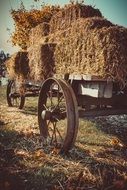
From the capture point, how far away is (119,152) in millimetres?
4438

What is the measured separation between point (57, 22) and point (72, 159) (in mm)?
3592

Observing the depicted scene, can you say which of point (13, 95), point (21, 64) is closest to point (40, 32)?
point (21, 64)

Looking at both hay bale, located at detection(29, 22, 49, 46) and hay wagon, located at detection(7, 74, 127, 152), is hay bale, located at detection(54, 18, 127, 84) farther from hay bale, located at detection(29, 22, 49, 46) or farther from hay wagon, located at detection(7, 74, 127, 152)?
hay bale, located at detection(29, 22, 49, 46)

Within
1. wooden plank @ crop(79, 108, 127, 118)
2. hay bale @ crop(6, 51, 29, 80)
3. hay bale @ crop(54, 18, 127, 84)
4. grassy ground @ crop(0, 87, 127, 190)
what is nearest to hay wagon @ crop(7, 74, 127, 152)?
wooden plank @ crop(79, 108, 127, 118)

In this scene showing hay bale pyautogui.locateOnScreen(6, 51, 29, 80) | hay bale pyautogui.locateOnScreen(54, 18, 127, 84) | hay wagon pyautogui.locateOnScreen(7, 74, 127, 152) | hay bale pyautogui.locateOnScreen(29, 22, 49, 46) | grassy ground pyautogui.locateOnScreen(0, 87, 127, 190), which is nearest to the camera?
grassy ground pyautogui.locateOnScreen(0, 87, 127, 190)

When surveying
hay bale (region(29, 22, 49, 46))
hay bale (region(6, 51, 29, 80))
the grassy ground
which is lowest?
the grassy ground

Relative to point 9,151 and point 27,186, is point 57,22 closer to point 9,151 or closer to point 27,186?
point 9,151

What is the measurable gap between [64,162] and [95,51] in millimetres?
1533

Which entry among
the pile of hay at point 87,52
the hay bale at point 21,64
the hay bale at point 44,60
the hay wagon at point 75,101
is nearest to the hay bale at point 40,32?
the hay bale at point 21,64

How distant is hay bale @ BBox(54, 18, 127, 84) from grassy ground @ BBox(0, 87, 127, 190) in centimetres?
120

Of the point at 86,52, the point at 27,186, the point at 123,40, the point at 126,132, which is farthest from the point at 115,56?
the point at 126,132

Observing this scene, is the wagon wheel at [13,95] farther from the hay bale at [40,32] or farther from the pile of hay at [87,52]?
the pile of hay at [87,52]

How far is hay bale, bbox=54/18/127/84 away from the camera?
3.49m

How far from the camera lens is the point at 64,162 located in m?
3.85
